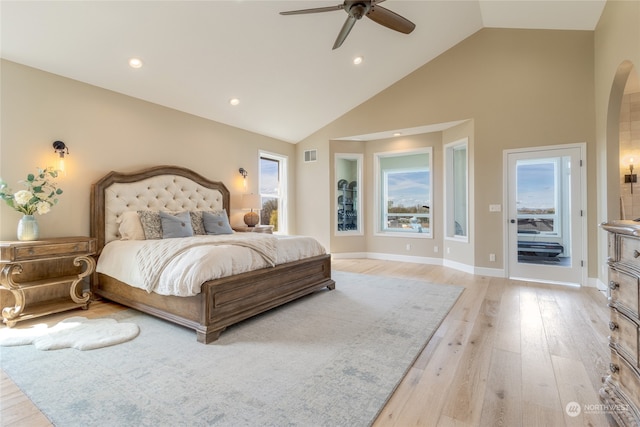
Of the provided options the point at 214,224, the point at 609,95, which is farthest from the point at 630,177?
the point at 214,224

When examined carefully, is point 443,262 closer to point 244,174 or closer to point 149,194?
point 244,174

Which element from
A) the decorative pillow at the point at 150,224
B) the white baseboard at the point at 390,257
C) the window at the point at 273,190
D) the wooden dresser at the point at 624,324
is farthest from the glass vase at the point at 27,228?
the white baseboard at the point at 390,257

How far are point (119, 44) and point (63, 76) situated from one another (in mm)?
863

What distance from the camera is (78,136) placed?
3.60m

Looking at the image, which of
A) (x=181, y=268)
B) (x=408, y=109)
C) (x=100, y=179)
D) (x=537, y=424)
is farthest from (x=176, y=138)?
(x=537, y=424)

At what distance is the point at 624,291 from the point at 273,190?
19.0 feet

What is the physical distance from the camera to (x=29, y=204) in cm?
303

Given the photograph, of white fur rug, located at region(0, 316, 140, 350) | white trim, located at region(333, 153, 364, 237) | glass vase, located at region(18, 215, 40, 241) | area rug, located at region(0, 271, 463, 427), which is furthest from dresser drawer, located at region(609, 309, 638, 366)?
white trim, located at region(333, 153, 364, 237)

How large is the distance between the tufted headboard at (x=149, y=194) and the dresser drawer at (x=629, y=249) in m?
4.79

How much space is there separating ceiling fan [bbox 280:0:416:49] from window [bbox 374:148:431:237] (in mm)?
3143

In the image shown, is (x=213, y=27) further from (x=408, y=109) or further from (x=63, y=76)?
(x=408, y=109)

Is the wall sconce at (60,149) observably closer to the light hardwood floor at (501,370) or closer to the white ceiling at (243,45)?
the white ceiling at (243,45)

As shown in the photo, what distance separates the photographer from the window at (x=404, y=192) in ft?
20.6

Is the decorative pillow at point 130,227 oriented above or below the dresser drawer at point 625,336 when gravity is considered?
above
